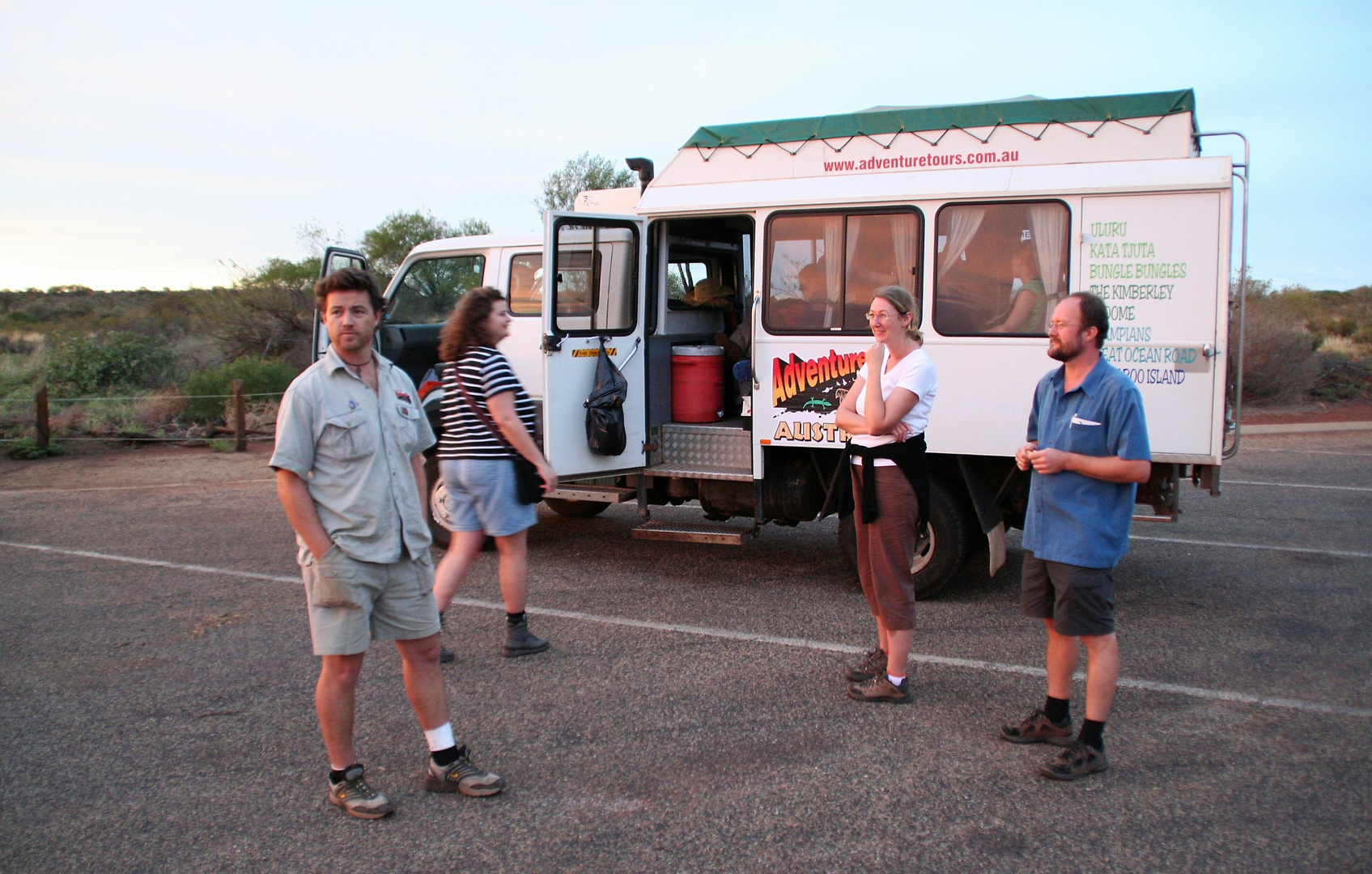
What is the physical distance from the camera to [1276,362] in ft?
56.7

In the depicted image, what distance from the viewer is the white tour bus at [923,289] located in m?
5.54

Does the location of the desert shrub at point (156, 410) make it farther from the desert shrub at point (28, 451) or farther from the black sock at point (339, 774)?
the black sock at point (339, 774)

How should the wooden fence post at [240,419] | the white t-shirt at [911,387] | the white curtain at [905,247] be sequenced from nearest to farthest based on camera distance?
1. the white t-shirt at [911,387]
2. the white curtain at [905,247]
3. the wooden fence post at [240,419]

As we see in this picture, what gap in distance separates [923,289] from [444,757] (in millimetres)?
4007

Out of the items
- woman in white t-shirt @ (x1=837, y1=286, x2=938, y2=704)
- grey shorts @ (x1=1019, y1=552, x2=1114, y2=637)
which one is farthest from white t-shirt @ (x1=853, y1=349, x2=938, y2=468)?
grey shorts @ (x1=1019, y1=552, x2=1114, y2=637)

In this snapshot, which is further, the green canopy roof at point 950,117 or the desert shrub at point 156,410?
the desert shrub at point 156,410

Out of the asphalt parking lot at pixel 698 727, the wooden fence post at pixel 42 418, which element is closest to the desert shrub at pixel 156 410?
the wooden fence post at pixel 42 418

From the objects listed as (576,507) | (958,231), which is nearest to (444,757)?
(958,231)

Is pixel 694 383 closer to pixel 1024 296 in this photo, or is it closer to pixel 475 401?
pixel 1024 296

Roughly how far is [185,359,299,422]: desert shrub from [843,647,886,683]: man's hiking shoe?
14.3 m

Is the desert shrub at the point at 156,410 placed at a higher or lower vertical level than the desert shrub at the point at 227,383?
lower

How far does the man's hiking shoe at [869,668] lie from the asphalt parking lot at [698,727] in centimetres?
15

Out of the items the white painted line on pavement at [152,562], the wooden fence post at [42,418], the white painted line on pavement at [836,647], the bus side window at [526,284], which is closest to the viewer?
the white painted line on pavement at [836,647]

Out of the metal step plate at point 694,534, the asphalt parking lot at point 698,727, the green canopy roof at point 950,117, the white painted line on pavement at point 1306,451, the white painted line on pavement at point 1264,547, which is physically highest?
the green canopy roof at point 950,117
